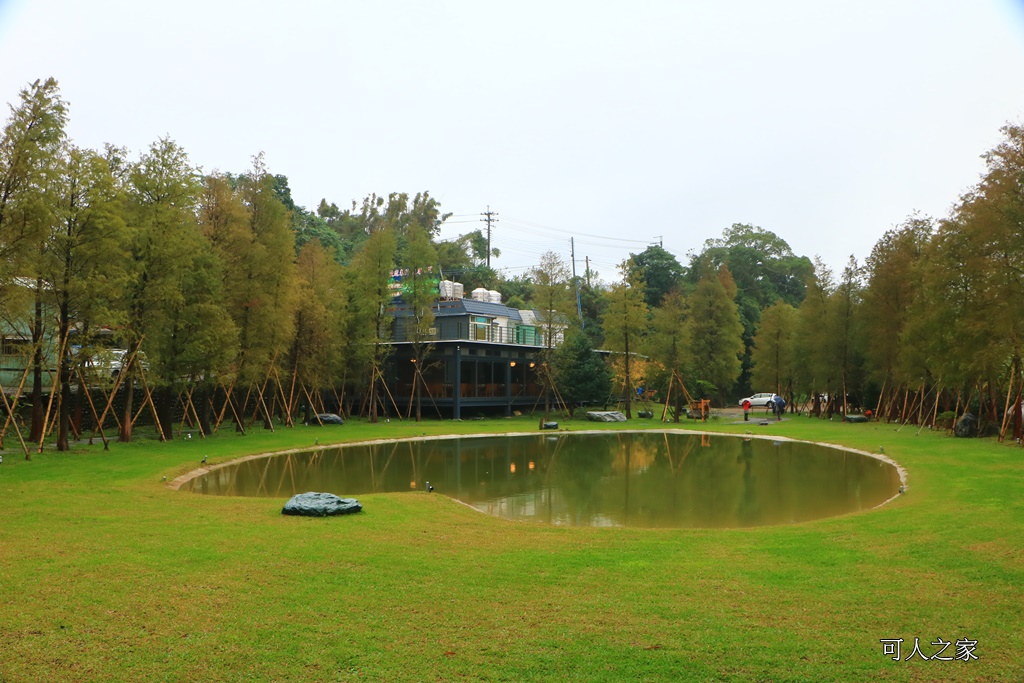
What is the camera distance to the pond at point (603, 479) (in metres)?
12.6

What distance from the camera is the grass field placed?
479cm

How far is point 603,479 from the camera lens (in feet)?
55.2

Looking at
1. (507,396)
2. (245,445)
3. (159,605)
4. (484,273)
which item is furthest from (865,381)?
(159,605)

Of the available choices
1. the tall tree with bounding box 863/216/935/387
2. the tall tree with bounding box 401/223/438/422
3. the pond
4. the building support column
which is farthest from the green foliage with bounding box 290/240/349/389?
the tall tree with bounding box 863/216/935/387

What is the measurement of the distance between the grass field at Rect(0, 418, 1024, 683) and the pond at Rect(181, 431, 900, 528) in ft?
6.86

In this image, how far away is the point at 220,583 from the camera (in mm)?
6664

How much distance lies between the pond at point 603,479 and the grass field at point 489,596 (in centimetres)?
209

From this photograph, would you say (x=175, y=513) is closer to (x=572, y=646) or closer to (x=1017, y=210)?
(x=572, y=646)

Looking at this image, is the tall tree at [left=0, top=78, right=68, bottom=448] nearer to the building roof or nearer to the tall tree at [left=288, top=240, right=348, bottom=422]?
the tall tree at [left=288, top=240, right=348, bottom=422]

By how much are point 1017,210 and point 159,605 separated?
19.6m

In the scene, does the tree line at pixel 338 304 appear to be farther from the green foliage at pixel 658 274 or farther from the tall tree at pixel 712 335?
the green foliage at pixel 658 274

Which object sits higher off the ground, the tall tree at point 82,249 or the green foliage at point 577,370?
the tall tree at point 82,249

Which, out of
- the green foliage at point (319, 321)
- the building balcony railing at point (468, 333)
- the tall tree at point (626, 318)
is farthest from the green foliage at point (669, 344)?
the green foliage at point (319, 321)

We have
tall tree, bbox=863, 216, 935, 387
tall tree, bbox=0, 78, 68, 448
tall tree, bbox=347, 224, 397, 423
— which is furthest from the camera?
tall tree, bbox=347, 224, 397, 423
